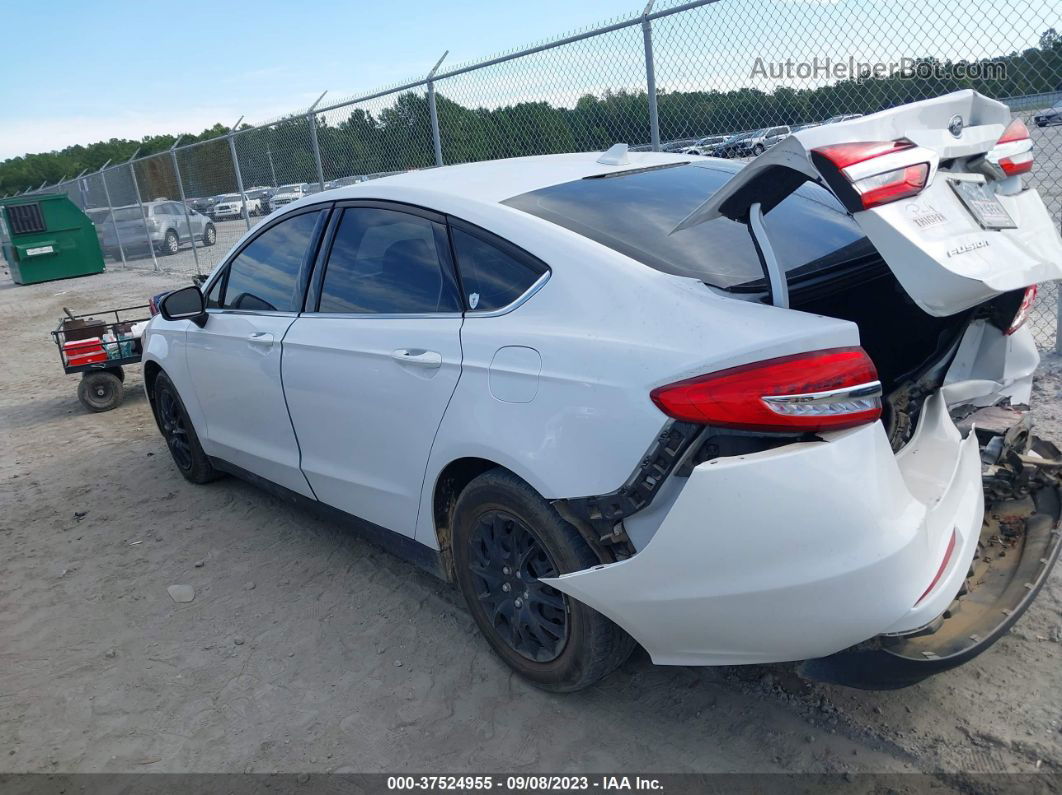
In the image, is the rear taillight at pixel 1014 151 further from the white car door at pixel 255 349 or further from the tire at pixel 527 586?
the white car door at pixel 255 349

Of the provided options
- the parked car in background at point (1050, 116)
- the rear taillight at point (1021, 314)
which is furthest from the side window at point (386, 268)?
the parked car in background at point (1050, 116)

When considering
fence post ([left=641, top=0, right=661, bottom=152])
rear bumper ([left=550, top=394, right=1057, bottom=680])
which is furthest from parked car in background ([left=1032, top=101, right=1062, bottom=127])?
rear bumper ([left=550, top=394, right=1057, bottom=680])

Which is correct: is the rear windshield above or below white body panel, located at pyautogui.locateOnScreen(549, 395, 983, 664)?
above

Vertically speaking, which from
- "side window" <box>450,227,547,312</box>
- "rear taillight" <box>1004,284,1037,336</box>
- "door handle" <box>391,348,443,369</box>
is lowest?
"rear taillight" <box>1004,284,1037,336</box>

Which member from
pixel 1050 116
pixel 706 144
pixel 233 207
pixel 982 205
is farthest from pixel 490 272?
pixel 233 207

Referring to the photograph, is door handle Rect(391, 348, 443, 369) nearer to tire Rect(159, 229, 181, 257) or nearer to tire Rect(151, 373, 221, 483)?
tire Rect(151, 373, 221, 483)

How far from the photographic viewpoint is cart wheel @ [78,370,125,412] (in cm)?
780

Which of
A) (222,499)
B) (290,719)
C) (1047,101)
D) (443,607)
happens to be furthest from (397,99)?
(290,719)

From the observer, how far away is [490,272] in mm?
2879

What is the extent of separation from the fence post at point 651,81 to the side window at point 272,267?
11.1ft

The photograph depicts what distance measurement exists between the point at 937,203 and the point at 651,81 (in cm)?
470

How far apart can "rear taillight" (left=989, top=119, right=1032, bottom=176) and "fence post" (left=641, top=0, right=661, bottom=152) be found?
398 centimetres

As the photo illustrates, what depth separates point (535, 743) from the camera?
2.72 meters

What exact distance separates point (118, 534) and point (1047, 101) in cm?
581
